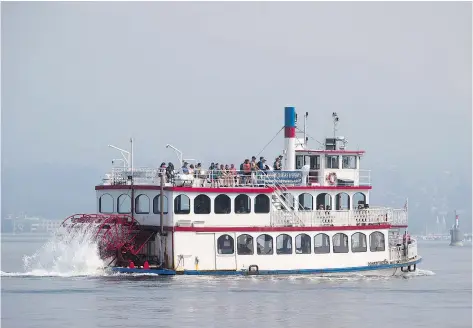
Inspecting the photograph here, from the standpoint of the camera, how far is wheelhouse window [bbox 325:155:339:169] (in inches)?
2256

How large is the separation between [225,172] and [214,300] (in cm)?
800

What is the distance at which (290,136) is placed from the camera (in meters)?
57.7

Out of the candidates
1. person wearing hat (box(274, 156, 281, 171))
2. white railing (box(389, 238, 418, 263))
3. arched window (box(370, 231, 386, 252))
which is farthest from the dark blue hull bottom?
person wearing hat (box(274, 156, 281, 171))

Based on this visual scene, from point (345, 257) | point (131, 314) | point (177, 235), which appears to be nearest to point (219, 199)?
point (177, 235)

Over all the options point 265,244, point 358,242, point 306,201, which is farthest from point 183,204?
point 358,242

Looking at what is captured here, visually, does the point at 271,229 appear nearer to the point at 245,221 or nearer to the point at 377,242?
the point at 245,221

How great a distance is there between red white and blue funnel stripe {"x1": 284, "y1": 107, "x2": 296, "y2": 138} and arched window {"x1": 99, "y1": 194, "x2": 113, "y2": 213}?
844cm

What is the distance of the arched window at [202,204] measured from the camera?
52906mm

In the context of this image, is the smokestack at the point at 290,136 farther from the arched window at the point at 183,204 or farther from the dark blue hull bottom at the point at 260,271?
the arched window at the point at 183,204

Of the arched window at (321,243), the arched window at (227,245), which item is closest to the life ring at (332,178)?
the arched window at (321,243)

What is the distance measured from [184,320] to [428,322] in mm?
8341

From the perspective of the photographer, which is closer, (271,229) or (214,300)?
(214,300)

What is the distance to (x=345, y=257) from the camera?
181 ft

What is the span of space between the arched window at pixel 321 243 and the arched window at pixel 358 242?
132 cm
